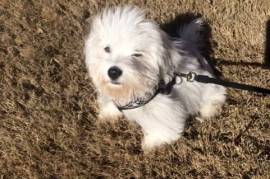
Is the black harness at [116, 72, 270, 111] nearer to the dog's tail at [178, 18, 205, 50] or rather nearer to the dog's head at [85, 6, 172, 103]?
the dog's head at [85, 6, 172, 103]

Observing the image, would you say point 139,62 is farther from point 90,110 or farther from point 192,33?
point 90,110

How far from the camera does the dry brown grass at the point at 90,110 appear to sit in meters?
4.40

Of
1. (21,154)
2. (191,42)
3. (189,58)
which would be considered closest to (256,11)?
(191,42)

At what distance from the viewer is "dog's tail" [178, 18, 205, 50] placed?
180 inches

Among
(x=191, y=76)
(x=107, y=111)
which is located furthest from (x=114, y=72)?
(x=107, y=111)

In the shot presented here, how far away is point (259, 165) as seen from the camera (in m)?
4.29

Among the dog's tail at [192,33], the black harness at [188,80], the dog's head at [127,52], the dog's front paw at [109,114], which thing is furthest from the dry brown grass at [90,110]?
the dog's head at [127,52]

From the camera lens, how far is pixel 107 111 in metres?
4.54

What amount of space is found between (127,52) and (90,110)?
131cm

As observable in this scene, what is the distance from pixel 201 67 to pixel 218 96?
39cm

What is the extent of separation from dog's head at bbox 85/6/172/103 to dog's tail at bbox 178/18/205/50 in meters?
0.92

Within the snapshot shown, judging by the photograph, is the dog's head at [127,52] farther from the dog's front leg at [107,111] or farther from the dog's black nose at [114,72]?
the dog's front leg at [107,111]

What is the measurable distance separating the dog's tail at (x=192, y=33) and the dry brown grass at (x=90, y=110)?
328 millimetres

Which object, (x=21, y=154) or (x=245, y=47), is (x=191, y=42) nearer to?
(x=245, y=47)
